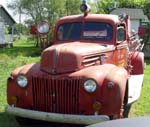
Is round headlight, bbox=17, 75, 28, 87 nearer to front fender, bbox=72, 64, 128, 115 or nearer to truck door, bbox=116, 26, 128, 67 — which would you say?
front fender, bbox=72, 64, 128, 115

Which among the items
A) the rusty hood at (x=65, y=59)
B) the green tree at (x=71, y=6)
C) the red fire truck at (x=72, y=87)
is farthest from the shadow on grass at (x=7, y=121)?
the green tree at (x=71, y=6)

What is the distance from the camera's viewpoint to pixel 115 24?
9508 mm

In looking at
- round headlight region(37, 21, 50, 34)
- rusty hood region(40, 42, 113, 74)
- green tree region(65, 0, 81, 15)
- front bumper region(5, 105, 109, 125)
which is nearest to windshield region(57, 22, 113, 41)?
round headlight region(37, 21, 50, 34)

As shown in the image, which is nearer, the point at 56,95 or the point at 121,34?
the point at 56,95

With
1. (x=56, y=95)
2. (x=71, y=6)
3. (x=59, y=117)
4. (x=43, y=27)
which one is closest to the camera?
(x=59, y=117)

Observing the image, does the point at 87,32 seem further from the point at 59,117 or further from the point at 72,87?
the point at 59,117

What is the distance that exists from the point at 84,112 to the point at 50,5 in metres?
38.0

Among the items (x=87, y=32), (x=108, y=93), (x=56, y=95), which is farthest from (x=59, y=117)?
(x=87, y=32)

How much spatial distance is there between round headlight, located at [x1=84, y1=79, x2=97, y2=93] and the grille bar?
137 millimetres

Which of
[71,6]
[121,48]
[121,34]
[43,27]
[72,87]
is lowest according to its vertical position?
[71,6]

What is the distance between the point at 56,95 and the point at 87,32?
196cm

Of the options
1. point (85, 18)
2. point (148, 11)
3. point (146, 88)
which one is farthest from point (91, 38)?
point (148, 11)

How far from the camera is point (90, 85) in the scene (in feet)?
25.4

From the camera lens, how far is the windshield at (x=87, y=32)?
30.8 ft
